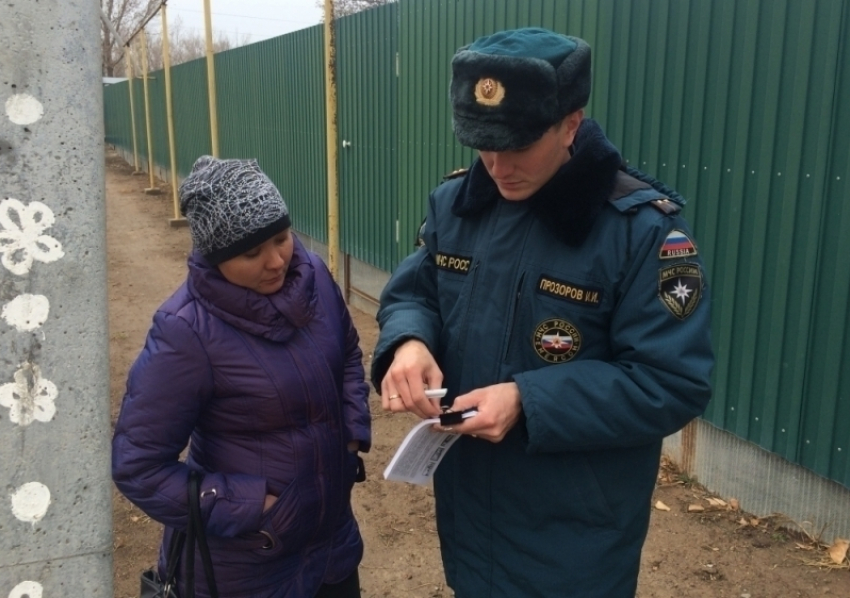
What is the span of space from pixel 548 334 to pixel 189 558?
3.33ft

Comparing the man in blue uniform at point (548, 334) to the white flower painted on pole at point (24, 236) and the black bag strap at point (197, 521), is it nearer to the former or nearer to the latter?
the black bag strap at point (197, 521)

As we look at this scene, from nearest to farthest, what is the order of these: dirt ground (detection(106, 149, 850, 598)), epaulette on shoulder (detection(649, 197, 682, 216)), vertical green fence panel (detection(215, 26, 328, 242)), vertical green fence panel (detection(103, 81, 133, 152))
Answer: epaulette on shoulder (detection(649, 197, 682, 216)) → dirt ground (detection(106, 149, 850, 598)) → vertical green fence panel (detection(215, 26, 328, 242)) → vertical green fence panel (detection(103, 81, 133, 152))

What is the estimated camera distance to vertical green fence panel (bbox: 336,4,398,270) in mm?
6941

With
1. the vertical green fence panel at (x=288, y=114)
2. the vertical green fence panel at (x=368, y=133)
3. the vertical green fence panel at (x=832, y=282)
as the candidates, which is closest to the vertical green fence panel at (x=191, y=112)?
the vertical green fence panel at (x=288, y=114)

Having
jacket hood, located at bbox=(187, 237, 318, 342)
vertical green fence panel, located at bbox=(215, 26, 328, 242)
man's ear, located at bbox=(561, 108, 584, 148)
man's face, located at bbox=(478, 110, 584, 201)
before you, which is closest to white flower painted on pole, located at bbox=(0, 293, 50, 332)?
jacket hood, located at bbox=(187, 237, 318, 342)

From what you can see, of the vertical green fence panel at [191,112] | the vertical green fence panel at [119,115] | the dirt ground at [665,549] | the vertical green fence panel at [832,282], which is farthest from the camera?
the vertical green fence panel at [119,115]

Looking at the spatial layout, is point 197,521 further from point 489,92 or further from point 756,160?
point 756,160

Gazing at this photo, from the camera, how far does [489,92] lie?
60.3 inches

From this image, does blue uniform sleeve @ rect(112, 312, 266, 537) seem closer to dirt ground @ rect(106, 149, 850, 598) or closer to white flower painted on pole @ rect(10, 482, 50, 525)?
white flower painted on pole @ rect(10, 482, 50, 525)

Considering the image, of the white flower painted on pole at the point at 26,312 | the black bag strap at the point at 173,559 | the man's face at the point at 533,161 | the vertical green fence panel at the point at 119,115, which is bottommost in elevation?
the vertical green fence panel at the point at 119,115

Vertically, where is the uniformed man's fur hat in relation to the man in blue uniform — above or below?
above

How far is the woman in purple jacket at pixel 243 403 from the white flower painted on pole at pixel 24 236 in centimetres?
41

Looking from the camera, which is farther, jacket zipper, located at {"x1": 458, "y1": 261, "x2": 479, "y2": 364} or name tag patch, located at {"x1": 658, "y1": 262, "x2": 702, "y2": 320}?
jacket zipper, located at {"x1": 458, "y1": 261, "x2": 479, "y2": 364}

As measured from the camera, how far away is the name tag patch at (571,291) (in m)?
1.61
